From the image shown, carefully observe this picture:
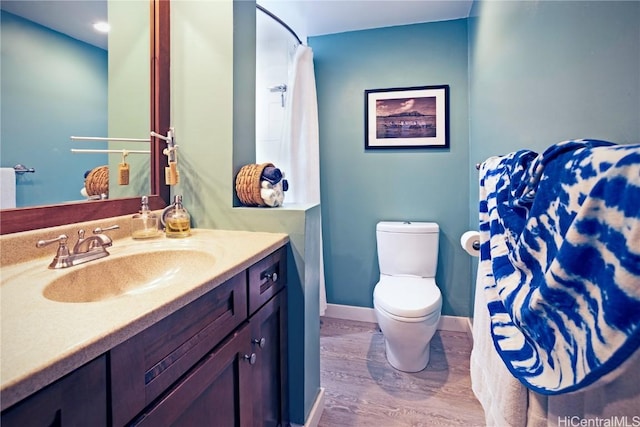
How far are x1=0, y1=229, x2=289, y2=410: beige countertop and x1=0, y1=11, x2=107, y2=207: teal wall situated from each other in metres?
0.27

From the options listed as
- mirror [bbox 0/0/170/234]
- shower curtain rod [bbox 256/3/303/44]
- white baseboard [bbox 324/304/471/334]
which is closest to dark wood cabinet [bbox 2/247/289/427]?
mirror [bbox 0/0/170/234]

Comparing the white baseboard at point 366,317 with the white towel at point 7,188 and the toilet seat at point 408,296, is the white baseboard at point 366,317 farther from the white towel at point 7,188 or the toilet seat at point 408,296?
the white towel at point 7,188

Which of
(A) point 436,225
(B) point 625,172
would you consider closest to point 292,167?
(A) point 436,225

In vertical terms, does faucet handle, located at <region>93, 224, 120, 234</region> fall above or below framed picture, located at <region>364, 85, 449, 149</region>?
below

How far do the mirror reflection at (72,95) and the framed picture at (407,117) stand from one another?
1.55 m

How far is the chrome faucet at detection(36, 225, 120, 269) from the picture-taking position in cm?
88

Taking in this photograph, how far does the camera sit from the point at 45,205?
100 centimetres

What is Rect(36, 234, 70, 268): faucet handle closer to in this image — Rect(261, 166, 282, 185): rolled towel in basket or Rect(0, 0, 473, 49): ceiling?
Rect(261, 166, 282, 185): rolled towel in basket

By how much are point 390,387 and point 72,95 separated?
195 cm

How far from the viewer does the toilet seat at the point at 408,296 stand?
66.1 inches

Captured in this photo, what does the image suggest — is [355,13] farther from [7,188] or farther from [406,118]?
[7,188]

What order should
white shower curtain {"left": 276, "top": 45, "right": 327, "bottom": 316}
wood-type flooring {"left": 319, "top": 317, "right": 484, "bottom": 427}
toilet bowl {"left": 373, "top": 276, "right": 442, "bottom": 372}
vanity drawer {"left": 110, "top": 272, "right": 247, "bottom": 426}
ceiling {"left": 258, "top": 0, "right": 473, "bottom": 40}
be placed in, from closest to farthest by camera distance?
1. vanity drawer {"left": 110, "top": 272, "right": 247, "bottom": 426}
2. wood-type flooring {"left": 319, "top": 317, "right": 484, "bottom": 427}
3. toilet bowl {"left": 373, "top": 276, "right": 442, "bottom": 372}
4. ceiling {"left": 258, "top": 0, "right": 473, "bottom": 40}
5. white shower curtain {"left": 276, "top": 45, "right": 327, "bottom": 316}

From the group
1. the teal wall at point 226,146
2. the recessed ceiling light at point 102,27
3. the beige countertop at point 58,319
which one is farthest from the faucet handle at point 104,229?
the recessed ceiling light at point 102,27

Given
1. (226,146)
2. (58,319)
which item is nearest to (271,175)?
(226,146)
